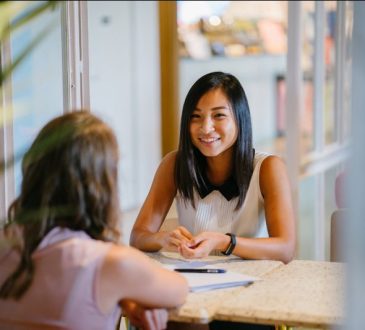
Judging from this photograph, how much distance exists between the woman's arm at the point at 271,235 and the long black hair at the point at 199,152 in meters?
0.07

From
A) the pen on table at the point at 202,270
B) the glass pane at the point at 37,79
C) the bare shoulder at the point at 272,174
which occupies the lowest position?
the pen on table at the point at 202,270

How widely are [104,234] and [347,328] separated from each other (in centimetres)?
63

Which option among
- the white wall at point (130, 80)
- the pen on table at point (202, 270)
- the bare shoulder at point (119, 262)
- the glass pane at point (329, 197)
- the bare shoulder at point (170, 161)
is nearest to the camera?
the bare shoulder at point (119, 262)

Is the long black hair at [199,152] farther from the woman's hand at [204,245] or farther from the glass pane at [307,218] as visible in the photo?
the glass pane at [307,218]

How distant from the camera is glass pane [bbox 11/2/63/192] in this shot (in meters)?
2.54

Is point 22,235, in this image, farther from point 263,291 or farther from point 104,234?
point 263,291

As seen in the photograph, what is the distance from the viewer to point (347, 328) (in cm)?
140

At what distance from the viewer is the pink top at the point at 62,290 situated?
1.69 metres

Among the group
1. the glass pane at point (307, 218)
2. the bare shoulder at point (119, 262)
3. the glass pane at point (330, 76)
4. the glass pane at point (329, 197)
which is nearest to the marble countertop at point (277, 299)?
the bare shoulder at point (119, 262)

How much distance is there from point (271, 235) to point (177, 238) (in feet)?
1.04

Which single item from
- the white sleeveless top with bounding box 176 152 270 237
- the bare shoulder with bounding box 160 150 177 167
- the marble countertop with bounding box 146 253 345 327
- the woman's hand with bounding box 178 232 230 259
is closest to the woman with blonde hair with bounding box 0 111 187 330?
the marble countertop with bounding box 146 253 345 327

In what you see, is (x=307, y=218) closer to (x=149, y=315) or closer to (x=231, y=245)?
(x=231, y=245)

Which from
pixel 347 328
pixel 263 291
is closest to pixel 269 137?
pixel 263 291

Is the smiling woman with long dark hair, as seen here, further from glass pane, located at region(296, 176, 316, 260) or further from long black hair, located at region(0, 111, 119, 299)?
glass pane, located at region(296, 176, 316, 260)
